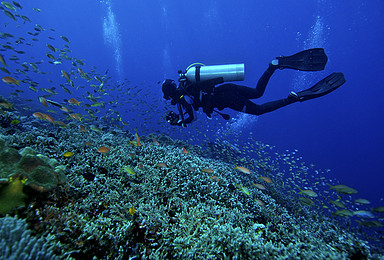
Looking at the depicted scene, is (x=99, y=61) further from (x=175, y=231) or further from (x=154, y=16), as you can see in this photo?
(x=175, y=231)

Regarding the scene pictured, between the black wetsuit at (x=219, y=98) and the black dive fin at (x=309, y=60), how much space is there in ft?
2.34

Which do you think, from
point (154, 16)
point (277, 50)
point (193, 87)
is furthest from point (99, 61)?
point (193, 87)

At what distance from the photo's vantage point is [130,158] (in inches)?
199

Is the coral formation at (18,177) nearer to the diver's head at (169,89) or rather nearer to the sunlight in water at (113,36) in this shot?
the diver's head at (169,89)

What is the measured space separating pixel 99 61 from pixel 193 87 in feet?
452

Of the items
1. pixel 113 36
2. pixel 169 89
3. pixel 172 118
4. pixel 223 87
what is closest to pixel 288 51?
pixel 223 87

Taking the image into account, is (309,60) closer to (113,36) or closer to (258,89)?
(258,89)

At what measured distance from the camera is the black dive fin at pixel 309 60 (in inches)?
272

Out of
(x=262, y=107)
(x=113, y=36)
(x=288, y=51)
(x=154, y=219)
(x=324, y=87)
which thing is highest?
(x=113, y=36)

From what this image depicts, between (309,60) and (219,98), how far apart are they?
4.11 meters

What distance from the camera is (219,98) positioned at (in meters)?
7.10

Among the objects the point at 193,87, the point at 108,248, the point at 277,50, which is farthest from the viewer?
the point at 277,50

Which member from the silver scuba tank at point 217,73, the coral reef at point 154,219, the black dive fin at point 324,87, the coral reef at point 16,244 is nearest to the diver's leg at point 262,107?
the black dive fin at point 324,87

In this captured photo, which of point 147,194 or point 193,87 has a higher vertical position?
point 193,87
